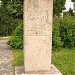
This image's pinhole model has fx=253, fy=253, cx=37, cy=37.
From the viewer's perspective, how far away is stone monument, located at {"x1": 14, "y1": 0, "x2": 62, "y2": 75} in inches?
254

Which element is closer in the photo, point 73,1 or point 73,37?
point 73,37

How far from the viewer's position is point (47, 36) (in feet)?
21.7

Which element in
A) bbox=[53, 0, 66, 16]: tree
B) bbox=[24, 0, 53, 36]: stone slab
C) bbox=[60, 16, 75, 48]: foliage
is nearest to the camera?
bbox=[24, 0, 53, 36]: stone slab

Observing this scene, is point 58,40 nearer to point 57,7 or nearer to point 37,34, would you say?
point 37,34

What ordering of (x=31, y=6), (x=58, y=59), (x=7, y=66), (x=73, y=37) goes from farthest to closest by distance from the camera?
(x=73, y=37)
(x=58, y=59)
(x=7, y=66)
(x=31, y=6)

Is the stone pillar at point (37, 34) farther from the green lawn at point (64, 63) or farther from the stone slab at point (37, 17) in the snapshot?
the green lawn at point (64, 63)

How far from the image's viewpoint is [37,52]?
6.68m

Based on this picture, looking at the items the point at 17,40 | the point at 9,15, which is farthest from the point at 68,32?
the point at 9,15

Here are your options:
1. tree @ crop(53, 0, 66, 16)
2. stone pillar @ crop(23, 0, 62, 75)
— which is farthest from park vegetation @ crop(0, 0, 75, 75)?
tree @ crop(53, 0, 66, 16)

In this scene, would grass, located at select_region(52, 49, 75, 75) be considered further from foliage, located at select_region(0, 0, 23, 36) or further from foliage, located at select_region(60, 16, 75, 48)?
foliage, located at select_region(0, 0, 23, 36)

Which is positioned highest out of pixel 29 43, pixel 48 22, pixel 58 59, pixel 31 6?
pixel 31 6

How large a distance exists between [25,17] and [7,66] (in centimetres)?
228

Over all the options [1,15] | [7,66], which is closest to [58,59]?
[7,66]

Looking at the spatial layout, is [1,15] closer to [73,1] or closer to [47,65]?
[47,65]
